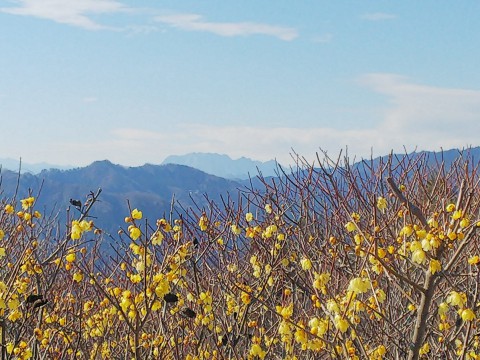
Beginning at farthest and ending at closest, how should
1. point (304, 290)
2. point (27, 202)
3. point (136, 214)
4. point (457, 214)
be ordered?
point (304, 290), point (27, 202), point (136, 214), point (457, 214)

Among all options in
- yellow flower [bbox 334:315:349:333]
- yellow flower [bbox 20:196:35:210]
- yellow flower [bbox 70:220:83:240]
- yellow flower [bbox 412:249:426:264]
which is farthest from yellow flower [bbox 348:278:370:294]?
yellow flower [bbox 20:196:35:210]

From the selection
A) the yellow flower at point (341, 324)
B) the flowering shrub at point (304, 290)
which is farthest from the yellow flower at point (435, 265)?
the yellow flower at point (341, 324)

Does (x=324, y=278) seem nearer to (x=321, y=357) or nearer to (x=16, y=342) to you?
(x=321, y=357)

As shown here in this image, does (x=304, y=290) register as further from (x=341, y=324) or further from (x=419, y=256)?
(x=419, y=256)

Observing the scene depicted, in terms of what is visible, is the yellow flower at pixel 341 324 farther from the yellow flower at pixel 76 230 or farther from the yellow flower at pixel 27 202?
the yellow flower at pixel 27 202

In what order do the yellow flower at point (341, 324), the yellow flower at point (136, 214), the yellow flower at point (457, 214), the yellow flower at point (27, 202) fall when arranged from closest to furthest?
the yellow flower at point (457, 214), the yellow flower at point (341, 324), the yellow flower at point (136, 214), the yellow flower at point (27, 202)

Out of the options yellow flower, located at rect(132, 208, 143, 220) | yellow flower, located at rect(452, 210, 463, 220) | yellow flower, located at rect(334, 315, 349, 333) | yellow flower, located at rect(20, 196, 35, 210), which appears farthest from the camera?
yellow flower, located at rect(20, 196, 35, 210)

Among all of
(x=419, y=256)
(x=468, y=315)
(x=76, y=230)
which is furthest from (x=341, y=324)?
(x=76, y=230)

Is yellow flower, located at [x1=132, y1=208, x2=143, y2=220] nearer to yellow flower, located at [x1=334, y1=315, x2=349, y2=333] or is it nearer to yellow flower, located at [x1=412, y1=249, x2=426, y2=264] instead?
yellow flower, located at [x1=334, y1=315, x2=349, y2=333]

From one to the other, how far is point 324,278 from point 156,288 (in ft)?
3.21

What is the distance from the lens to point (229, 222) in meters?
6.28

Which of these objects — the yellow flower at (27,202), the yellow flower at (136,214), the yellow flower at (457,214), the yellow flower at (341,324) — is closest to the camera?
the yellow flower at (457,214)

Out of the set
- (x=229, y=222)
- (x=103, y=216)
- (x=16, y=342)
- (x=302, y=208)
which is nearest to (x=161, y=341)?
(x=16, y=342)

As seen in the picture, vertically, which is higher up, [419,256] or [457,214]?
[457,214]
